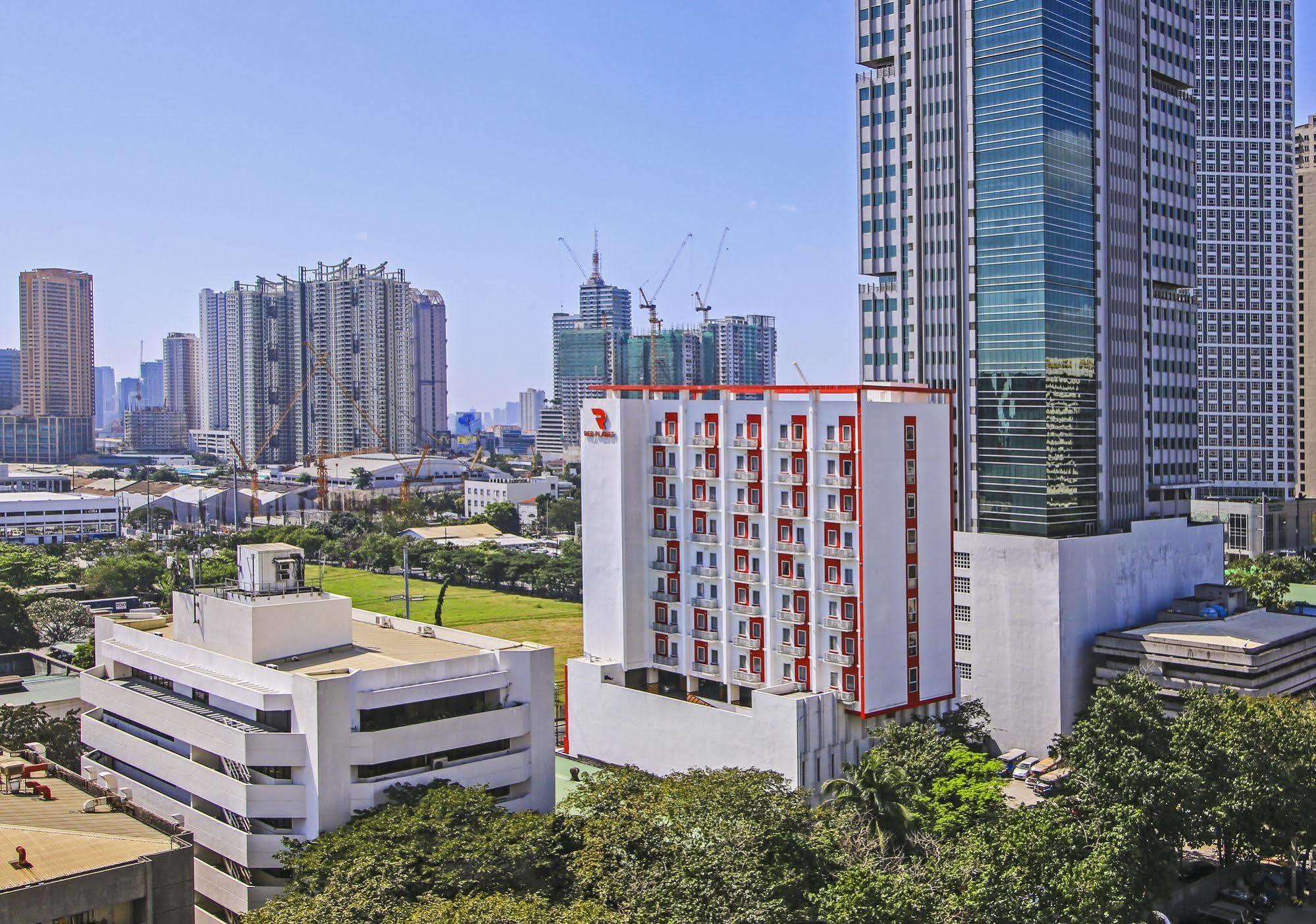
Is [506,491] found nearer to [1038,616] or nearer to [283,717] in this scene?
[1038,616]

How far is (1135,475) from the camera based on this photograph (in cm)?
5916

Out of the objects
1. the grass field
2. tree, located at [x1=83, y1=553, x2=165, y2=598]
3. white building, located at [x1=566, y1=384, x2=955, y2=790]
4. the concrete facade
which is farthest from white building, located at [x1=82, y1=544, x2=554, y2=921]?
tree, located at [x1=83, y1=553, x2=165, y2=598]

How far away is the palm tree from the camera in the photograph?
35.5m

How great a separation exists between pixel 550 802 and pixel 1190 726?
20883 millimetres

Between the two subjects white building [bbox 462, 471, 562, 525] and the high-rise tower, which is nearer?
the high-rise tower

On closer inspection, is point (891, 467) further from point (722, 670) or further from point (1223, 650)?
point (1223, 650)

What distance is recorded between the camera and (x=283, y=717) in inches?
1359

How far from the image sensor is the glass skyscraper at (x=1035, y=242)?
54.1 m

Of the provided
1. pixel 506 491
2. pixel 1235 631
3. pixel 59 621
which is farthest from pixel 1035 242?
pixel 506 491

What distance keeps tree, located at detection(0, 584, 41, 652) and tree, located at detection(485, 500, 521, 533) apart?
7572cm

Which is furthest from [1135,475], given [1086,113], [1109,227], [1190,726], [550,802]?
[550,802]

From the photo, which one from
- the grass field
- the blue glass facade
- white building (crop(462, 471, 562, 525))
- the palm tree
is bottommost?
the grass field

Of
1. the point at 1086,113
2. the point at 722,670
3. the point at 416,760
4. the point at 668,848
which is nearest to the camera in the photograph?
the point at 668,848

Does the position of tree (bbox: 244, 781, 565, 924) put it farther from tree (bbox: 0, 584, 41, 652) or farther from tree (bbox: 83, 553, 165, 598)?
tree (bbox: 83, 553, 165, 598)
